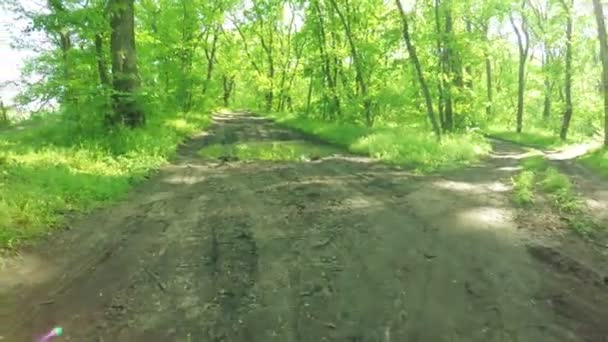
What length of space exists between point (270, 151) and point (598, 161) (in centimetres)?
1054

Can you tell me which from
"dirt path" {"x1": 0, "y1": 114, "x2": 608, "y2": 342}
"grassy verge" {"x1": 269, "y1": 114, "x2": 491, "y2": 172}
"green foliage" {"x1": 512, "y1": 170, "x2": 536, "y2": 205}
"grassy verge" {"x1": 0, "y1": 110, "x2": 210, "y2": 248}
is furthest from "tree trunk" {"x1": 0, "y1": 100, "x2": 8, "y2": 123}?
"green foliage" {"x1": 512, "y1": 170, "x2": 536, "y2": 205}

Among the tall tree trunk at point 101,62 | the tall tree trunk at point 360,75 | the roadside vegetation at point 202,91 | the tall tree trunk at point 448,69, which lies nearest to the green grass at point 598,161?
the roadside vegetation at point 202,91

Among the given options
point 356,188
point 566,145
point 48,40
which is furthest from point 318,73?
point 356,188

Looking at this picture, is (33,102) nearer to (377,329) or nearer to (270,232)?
(270,232)

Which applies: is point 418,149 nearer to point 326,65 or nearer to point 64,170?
point 64,170

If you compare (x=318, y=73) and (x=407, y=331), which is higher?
(x=318, y=73)

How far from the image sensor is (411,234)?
680 cm

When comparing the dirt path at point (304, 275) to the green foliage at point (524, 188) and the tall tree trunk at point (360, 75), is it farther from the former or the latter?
the tall tree trunk at point (360, 75)

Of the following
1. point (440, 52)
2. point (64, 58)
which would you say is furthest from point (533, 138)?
point (64, 58)

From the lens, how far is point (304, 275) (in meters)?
5.31

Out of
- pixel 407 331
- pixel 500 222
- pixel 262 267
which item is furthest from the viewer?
pixel 500 222

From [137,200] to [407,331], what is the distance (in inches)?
251

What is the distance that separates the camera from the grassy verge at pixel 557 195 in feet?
25.1

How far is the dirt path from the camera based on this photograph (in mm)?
4246
